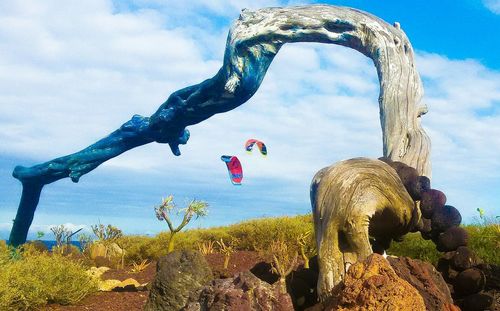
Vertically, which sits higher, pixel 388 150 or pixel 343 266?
pixel 388 150

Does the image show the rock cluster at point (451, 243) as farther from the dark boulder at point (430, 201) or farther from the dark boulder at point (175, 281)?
the dark boulder at point (175, 281)

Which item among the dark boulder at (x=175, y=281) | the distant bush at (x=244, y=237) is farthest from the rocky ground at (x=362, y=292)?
the distant bush at (x=244, y=237)

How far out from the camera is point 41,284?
7.92 m

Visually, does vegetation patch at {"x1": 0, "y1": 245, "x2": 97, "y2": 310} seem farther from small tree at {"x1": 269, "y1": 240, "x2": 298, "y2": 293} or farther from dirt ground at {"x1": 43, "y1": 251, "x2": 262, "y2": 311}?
small tree at {"x1": 269, "y1": 240, "x2": 298, "y2": 293}

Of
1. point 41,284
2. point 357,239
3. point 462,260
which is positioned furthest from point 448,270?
point 41,284

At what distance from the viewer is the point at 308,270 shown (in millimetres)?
5371

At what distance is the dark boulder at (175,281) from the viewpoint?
6016mm

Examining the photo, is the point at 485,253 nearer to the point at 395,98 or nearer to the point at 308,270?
the point at 395,98

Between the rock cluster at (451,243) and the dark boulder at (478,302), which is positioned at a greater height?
the rock cluster at (451,243)

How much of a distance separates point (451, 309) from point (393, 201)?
107 centimetres

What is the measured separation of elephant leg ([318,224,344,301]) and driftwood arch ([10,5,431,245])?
99.6 inches

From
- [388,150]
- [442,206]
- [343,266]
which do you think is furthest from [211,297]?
[388,150]

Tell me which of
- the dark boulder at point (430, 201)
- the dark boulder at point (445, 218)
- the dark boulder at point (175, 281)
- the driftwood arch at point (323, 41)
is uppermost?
the driftwood arch at point (323, 41)

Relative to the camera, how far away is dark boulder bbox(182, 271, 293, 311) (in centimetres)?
357
